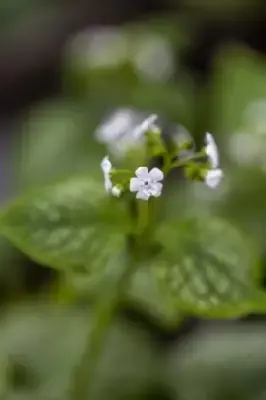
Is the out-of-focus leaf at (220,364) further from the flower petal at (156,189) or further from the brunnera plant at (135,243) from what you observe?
the flower petal at (156,189)

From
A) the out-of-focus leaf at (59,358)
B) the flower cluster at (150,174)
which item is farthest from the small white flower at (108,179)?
the out-of-focus leaf at (59,358)

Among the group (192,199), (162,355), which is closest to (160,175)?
(192,199)

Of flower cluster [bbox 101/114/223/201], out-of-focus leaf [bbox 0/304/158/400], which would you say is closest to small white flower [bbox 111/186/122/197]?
flower cluster [bbox 101/114/223/201]

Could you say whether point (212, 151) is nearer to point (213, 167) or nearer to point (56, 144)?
point (213, 167)

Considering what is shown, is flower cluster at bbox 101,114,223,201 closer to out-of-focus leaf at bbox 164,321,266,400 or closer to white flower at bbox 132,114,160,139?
white flower at bbox 132,114,160,139

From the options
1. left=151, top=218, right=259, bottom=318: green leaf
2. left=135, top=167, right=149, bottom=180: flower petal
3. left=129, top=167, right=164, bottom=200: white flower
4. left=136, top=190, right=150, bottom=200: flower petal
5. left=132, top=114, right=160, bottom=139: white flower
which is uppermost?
left=132, top=114, right=160, bottom=139: white flower

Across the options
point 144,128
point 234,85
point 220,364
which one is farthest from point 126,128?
point 220,364

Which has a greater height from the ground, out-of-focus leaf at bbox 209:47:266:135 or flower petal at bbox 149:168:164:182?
out-of-focus leaf at bbox 209:47:266:135
